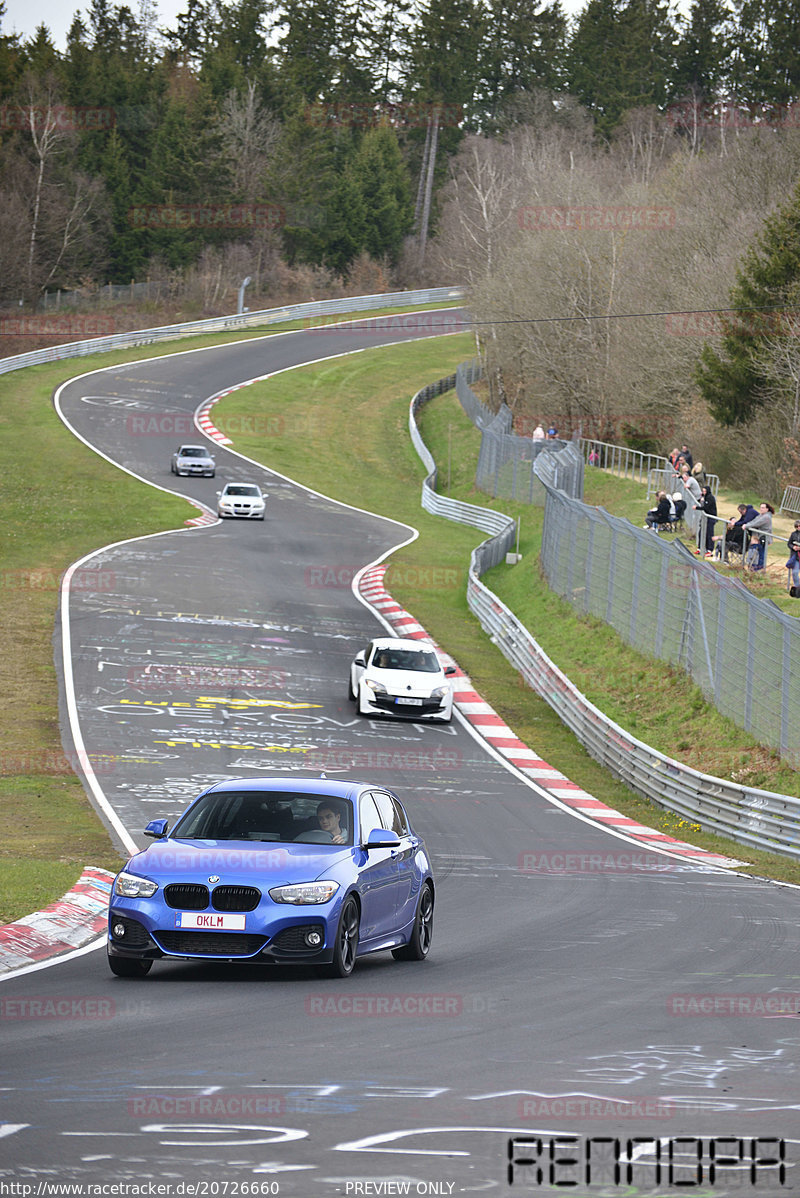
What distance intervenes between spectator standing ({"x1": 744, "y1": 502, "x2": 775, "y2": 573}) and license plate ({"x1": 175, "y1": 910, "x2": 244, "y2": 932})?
22.2m

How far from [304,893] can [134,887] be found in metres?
1.19

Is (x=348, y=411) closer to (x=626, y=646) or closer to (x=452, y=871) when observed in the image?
(x=626, y=646)

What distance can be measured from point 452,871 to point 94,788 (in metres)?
6.65

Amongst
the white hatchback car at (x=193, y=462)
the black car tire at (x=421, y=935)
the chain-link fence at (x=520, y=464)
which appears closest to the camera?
the black car tire at (x=421, y=935)

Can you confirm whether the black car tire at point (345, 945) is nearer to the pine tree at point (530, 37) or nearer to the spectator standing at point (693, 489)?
the spectator standing at point (693, 489)

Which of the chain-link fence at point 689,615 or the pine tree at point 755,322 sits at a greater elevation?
the pine tree at point 755,322

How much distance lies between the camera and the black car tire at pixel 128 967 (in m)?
10.7

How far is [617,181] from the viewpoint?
86625mm

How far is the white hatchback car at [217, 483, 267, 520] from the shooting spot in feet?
175

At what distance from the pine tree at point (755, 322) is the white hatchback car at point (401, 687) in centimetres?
2126

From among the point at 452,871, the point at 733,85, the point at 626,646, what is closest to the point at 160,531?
the point at 626,646

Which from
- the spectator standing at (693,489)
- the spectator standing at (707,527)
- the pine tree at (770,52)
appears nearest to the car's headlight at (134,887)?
the spectator standing at (707,527)

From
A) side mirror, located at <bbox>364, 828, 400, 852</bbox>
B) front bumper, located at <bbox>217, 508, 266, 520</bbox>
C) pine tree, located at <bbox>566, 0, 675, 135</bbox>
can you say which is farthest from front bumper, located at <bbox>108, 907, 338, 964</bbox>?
pine tree, located at <bbox>566, 0, 675, 135</bbox>

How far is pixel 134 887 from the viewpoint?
10.7 meters
